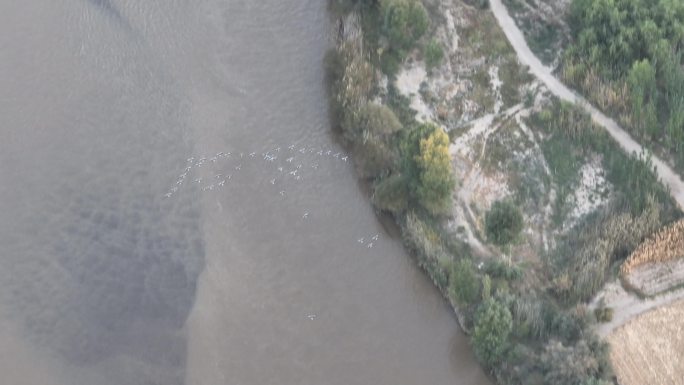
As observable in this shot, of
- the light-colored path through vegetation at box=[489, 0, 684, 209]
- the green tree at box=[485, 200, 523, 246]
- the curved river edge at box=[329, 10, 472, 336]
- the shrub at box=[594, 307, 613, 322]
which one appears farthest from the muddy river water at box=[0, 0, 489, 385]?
the light-colored path through vegetation at box=[489, 0, 684, 209]

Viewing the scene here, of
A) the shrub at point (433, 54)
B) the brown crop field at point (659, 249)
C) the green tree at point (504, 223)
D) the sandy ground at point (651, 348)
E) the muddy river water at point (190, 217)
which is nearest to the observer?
the sandy ground at point (651, 348)

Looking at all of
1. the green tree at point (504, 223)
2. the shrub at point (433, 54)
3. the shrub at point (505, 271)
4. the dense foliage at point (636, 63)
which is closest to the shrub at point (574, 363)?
the shrub at point (505, 271)

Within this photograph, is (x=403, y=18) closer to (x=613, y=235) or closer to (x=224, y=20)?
(x=224, y=20)

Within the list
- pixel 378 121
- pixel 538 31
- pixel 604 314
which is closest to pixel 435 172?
pixel 378 121

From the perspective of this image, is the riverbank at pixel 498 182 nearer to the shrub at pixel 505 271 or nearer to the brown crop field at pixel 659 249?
the shrub at pixel 505 271


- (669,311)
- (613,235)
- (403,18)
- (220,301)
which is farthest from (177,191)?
(669,311)

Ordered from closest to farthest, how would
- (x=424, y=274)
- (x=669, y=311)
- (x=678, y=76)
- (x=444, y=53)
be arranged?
(x=669, y=311)
(x=424, y=274)
(x=678, y=76)
(x=444, y=53)
